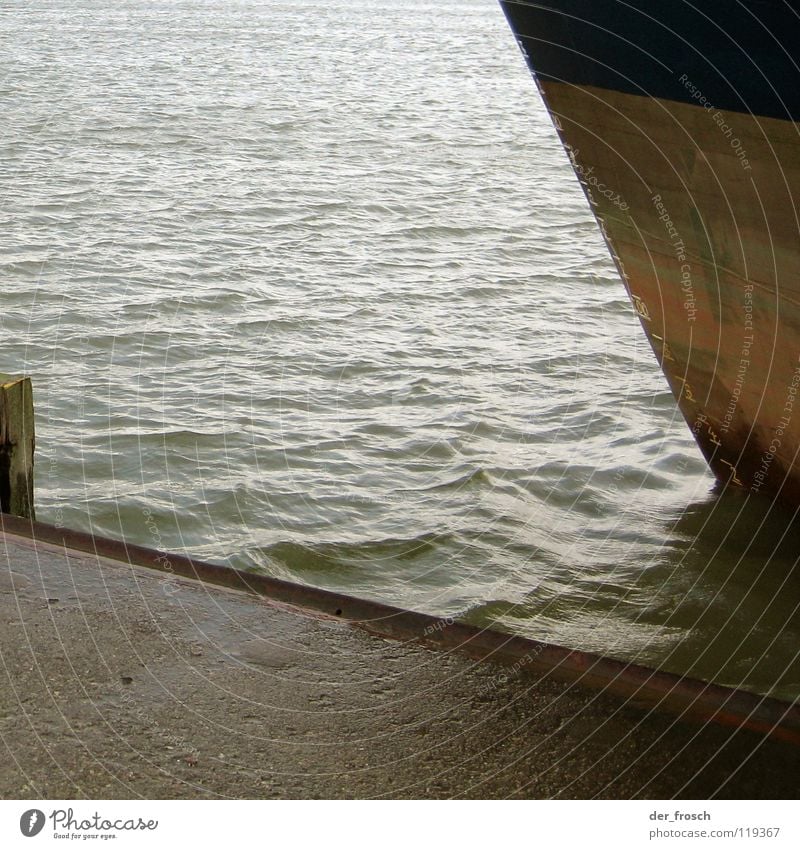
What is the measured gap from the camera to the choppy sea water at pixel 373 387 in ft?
18.4

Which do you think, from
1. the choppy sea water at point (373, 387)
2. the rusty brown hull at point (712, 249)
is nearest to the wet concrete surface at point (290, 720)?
the choppy sea water at point (373, 387)

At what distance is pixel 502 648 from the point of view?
133 inches

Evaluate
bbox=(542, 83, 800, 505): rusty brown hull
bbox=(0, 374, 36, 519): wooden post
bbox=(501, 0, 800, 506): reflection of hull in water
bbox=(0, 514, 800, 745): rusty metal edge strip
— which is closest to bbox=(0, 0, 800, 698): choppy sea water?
bbox=(542, 83, 800, 505): rusty brown hull

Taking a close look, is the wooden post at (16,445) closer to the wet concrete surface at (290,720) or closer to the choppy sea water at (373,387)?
the wet concrete surface at (290,720)

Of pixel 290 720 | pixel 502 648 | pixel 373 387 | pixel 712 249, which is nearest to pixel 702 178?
pixel 712 249

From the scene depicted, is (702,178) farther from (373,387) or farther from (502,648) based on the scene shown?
(373,387)

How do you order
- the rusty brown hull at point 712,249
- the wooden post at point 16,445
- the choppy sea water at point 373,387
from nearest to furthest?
1. the wooden post at point 16,445
2. the rusty brown hull at point 712,249
3. the choppy sea water at point 373,387

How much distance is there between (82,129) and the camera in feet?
52.6

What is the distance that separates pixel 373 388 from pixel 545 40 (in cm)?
311

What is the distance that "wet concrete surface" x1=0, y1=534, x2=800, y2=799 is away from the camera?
283 cm

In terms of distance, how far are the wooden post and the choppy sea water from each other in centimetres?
128

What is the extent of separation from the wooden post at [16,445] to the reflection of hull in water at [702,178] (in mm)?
2842

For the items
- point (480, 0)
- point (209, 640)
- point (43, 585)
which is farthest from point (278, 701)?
point (480, 0)
